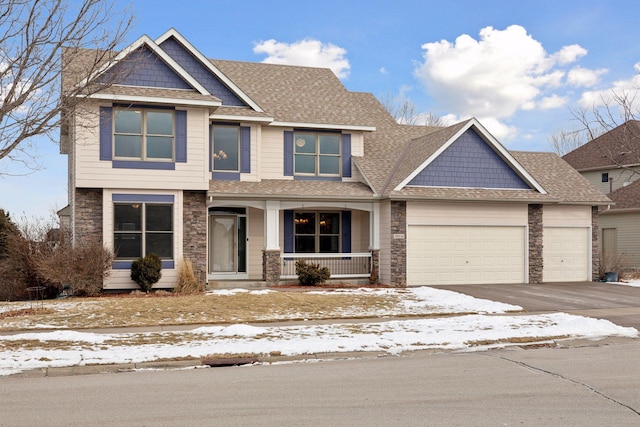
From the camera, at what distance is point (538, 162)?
2708 centimetres

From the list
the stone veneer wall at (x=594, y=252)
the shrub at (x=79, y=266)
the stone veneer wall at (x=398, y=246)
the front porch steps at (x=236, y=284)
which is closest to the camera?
the shrub at (x=79, y=266)

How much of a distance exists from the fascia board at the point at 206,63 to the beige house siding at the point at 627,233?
20.6 meters

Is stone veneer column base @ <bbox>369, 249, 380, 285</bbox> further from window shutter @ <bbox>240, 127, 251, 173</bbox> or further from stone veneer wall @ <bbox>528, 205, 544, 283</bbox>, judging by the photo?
stone veneer wall @ <bbox>528, 205, 544, 283</bbox>

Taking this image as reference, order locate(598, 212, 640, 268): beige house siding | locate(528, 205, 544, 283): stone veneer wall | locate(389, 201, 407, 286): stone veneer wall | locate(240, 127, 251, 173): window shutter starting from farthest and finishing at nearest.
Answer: locate(598, 212, 640, 268): beige house siding → locate(528, 205, 544, 283): stone veneer wall → locate(240, 127, 251, 173): window shutter → locate(389, 201, 407, 286): stone veneer wall

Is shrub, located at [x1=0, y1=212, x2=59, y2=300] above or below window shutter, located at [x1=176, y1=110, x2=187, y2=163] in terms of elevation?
below

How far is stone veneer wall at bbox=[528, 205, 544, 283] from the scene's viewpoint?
2311 centimetres

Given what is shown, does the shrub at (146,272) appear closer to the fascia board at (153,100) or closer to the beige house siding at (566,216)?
the fascia board at (153,100)

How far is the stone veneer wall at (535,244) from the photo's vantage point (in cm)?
2311

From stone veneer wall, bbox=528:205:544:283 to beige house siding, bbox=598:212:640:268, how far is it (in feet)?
33.3

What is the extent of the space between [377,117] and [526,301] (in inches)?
503

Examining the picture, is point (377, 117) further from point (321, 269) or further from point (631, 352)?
point (631, 352)

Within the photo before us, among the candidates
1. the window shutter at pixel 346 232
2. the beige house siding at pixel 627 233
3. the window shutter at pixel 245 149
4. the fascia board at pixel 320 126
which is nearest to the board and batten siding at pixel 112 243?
the window shutter at pixel 245 149

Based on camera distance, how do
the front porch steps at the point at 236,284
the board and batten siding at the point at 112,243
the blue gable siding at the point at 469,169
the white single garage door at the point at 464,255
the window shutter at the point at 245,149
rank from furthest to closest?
the blue gable siding at the point at 469,169 → the window shutter at the point at 245,149 → the white single garage door at the point at 464,255 → the front porch steps at the point at 236,284 → the board and batten siding at the point at 112,243

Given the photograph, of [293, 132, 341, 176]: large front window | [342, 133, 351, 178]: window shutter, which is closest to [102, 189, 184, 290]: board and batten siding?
[293, 132, 341, 176]: large front window
